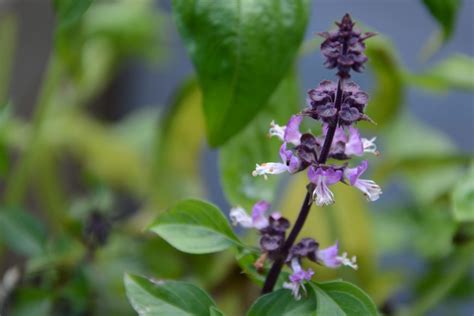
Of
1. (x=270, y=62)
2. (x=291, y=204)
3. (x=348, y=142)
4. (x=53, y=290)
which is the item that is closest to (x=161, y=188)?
(x=291, y=204)

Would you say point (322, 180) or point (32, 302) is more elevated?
point (322, 180)

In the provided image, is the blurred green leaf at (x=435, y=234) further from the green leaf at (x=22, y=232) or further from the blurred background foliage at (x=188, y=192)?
the green leaf at (x=22, y=232)

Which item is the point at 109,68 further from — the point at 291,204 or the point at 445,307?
the point at 445,307

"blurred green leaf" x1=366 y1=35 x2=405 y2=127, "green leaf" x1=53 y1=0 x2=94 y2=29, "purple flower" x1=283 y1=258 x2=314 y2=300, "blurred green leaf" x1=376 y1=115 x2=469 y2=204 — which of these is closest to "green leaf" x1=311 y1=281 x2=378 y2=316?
"purple flower" x1=283 y1=258 x2=314 y2=300

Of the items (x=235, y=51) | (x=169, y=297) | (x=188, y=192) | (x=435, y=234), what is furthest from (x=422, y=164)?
(x=169, y=297)

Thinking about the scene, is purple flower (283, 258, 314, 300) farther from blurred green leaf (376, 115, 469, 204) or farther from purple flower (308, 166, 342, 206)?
blurred green leaf (376, 115, 469, 204)

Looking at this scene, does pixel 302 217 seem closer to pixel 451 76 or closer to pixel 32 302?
pixel 32 302

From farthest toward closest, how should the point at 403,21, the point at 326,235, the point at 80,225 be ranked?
1. the point at 403,21
2. the point at 326,235
3. the point at 80,225
